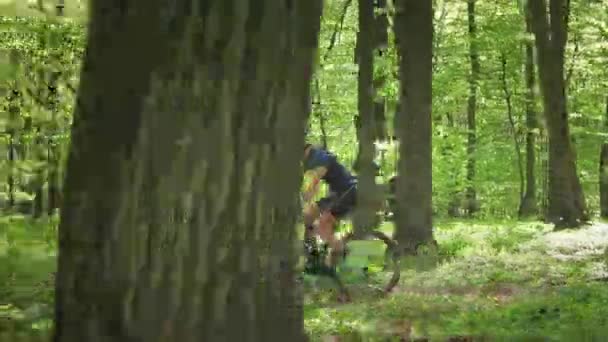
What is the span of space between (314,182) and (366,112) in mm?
8470

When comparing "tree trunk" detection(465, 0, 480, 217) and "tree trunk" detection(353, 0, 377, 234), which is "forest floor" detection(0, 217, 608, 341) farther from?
"tree trunk" detection(465, 0, 480, 217)

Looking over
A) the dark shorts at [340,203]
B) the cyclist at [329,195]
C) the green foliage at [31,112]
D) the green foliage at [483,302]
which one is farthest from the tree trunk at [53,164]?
the dark shorts at [340,203]

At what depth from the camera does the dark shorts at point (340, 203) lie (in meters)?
11.0

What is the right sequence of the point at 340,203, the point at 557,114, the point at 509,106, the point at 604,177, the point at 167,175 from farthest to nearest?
1. the point at 509,106
2. the point at 604,177
3. the point at 557,114
4. the point at 340,203
5. the point at 167,175

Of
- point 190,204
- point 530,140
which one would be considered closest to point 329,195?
point 190,204

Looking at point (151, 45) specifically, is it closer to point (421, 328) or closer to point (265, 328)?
point (265, 328)

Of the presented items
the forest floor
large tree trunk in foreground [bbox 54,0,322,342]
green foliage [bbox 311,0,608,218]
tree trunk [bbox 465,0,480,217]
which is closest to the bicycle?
the forest floor

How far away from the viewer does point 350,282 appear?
33.6 feet

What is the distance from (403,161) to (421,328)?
23.0 ft

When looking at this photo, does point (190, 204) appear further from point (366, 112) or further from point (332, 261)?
point (366, 112)

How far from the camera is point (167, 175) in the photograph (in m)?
3.15

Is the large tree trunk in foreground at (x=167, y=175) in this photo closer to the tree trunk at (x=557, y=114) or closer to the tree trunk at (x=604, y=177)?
the tree trunk at (x=557, y=114)

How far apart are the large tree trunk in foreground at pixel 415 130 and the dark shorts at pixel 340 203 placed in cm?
307

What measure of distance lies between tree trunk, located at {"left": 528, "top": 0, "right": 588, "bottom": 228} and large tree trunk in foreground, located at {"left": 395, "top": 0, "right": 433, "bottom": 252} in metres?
6.48
